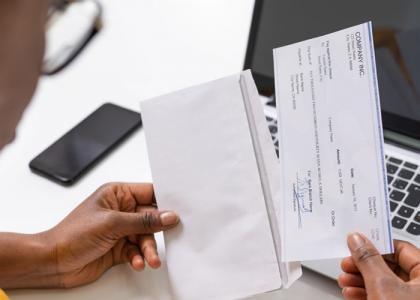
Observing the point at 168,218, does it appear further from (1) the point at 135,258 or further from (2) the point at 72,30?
(2) the point at 72,30

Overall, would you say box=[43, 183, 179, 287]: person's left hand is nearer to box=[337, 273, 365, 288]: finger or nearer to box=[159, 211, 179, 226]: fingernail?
box=[159, 211, 179, 226]: fingernail

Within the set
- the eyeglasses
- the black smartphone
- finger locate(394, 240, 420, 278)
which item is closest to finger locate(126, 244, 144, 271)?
the black smartphone

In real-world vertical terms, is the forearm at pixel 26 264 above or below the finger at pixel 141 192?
below

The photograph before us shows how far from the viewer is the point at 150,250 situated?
72 centimetres

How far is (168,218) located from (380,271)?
0.24m

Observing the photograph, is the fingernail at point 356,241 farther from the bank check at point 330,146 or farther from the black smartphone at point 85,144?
the black smartphone at point 85,144

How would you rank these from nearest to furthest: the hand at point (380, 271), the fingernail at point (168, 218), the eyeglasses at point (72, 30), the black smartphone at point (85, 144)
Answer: the hand at point (380, 271)
the fingernail at point (168, 218)
the black smartphone at point (85, 144)
the eyeglasses at point (72, 30)

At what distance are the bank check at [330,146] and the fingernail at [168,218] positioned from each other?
0.44 feet

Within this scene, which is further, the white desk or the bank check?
the white desk

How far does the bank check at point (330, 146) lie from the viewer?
579 millimetres

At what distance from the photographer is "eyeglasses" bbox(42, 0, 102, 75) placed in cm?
109

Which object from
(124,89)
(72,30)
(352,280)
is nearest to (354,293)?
(352,280)

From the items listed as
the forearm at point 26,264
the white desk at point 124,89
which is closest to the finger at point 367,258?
the white desk at point 124,89
